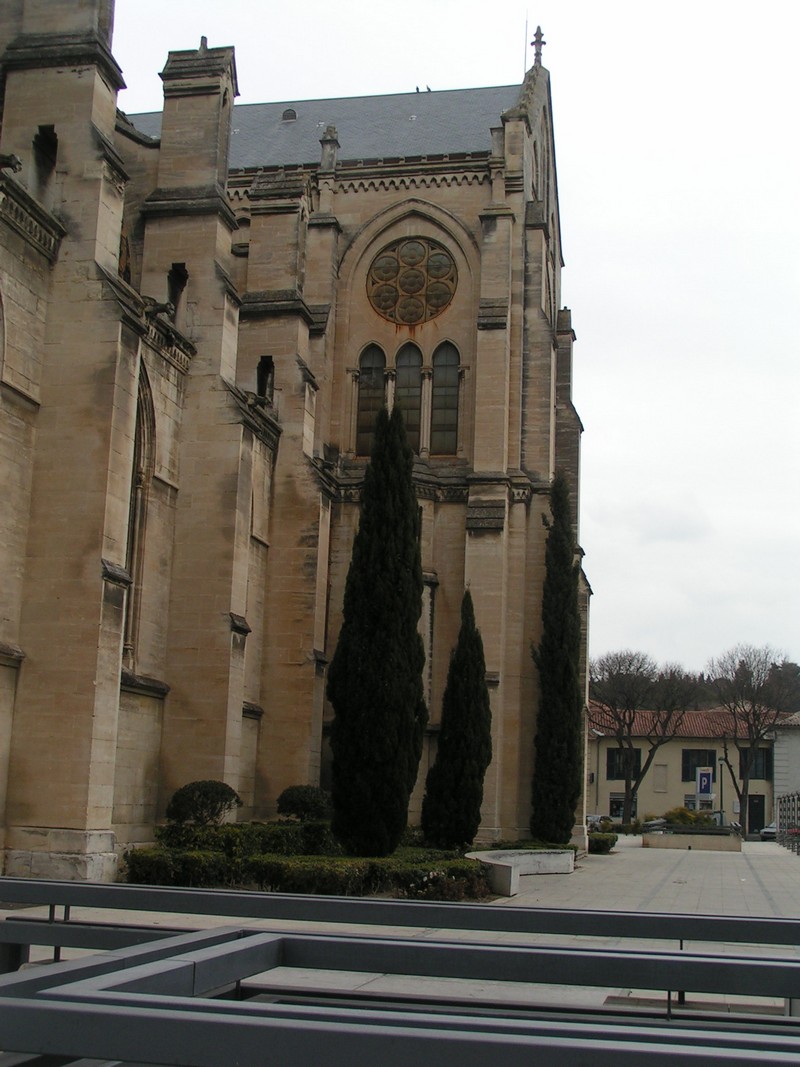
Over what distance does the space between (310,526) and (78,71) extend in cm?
1176

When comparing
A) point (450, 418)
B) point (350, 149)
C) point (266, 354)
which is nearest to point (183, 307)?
point (266, 354)

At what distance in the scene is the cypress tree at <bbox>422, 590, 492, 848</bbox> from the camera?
26.1 metres

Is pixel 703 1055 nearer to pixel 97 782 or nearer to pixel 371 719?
pixel 97 782

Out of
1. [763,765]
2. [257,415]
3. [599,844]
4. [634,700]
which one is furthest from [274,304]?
[763,765]

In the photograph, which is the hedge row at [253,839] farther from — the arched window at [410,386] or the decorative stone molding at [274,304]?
the arched window at [410,386]

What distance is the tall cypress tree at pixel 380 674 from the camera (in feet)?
68.0

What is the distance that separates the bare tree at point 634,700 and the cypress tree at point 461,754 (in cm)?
4143

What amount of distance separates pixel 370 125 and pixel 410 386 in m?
10.2

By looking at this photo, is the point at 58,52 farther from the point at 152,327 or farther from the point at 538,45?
the point at 538,45

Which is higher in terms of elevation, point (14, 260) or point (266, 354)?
point (266, 354)

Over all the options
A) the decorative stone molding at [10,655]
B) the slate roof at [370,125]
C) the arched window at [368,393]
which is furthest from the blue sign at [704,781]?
the decorative stone molding at [10,655]

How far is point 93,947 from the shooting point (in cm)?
585

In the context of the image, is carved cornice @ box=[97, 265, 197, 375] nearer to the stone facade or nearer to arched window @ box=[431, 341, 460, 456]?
the stone facade

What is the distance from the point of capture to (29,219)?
18.0 meters
